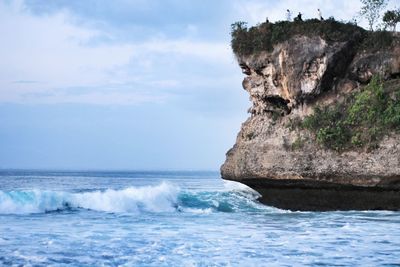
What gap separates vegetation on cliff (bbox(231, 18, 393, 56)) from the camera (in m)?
20.4

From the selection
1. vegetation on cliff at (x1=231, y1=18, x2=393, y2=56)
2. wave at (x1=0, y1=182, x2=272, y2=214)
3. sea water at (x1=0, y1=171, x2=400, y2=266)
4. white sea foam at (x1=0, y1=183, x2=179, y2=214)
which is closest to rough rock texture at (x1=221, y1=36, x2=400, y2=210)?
vegetation on cliff at (x1=231, y1=18, x2=393, y2=56)

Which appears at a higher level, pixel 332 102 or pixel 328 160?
pixel 332 102

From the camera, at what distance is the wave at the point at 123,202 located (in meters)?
20.9

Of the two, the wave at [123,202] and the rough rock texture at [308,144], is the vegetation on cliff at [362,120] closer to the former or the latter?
the rough rock texture at [308,144]

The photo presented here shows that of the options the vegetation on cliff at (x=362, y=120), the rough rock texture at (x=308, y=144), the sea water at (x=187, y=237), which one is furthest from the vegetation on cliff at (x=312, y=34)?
the sea water at (x=187, y=237)

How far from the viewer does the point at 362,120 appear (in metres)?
19.7

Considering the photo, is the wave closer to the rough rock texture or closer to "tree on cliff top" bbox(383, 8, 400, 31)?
the rough rock texture

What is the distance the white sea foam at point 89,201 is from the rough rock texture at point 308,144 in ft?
11.5

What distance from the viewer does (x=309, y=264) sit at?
1015cm

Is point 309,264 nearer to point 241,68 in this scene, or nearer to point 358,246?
point 358,246

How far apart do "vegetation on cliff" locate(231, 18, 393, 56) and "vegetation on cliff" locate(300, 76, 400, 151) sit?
146 cm

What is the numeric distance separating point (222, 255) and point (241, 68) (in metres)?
12.5

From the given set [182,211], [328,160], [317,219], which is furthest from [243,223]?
[182,211]

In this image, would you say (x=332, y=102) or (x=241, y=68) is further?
(x=241, y=68)
